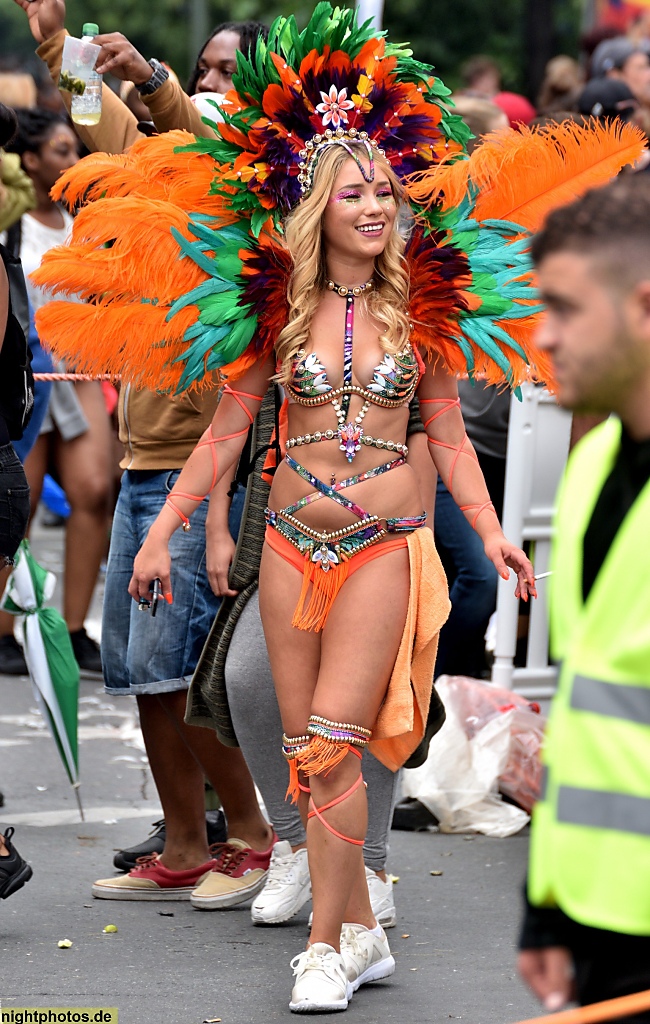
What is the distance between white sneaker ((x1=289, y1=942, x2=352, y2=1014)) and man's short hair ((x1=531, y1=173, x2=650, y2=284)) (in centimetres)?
205

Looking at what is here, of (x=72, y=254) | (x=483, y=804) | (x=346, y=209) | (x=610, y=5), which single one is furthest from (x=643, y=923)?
(x=610, y=5)

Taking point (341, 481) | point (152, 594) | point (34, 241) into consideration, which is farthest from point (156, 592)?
point (34, 241)

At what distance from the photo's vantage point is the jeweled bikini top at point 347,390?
12.1 feet

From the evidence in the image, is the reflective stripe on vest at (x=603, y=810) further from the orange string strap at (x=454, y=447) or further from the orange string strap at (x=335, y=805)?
the orange string strap at (x=454, y=447)

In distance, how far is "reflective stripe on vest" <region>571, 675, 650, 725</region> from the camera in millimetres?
1940

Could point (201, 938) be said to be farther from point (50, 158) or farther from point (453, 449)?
point (50, 158)

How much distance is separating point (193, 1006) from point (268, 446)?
142 cm

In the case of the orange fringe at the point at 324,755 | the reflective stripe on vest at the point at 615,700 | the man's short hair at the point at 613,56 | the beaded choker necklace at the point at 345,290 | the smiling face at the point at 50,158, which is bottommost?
the orange fringe at the point at 324,755

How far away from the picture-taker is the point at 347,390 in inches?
145

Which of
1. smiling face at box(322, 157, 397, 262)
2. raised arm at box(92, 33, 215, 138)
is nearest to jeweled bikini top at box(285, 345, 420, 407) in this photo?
smiling face at box(322, 157, 397, 262)

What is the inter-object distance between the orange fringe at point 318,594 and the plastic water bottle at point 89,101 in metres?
1.65

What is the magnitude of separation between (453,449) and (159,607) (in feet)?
3.37

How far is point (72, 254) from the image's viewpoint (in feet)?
13.0

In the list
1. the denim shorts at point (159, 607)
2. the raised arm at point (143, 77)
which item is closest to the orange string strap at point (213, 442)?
the denim shorts at point (159, 607)
